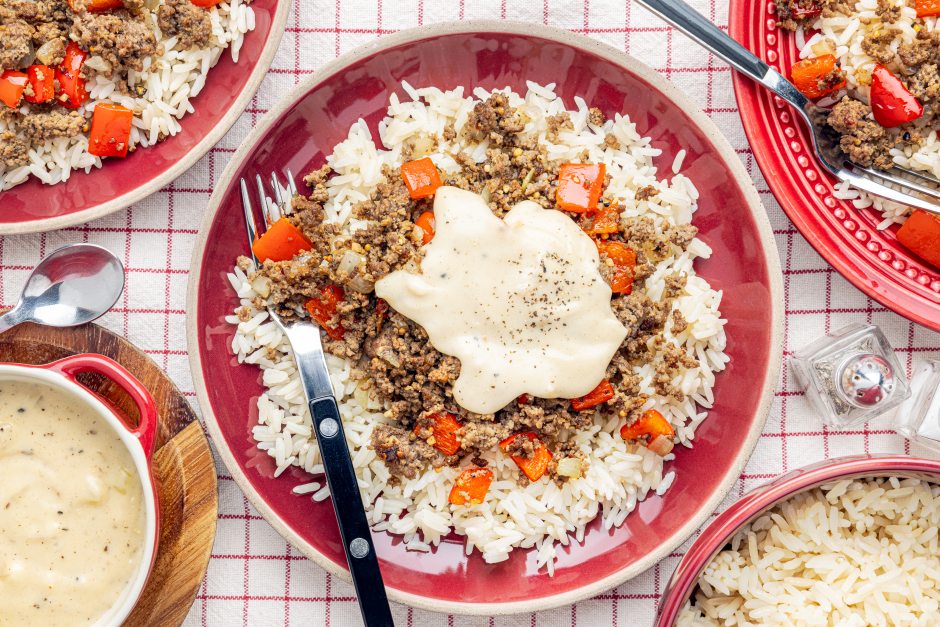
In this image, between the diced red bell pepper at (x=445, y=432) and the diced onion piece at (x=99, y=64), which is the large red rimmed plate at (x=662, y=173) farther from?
the diced onion piece at (x=99, y=64)

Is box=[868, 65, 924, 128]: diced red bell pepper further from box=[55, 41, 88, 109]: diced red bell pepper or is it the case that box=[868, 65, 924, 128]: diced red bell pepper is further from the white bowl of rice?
box=[55, 41, 88, 109]: diced red bell pepper

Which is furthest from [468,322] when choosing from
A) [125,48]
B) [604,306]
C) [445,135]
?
[125,48]

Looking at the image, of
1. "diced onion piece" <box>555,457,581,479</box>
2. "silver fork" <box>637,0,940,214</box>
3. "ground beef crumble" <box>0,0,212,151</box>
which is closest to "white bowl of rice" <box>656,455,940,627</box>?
"diced onion piece" <box>555,457,581,479</box>

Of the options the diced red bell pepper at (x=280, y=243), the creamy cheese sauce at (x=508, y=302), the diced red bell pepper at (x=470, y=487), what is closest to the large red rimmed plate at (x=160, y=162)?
the diced red bell pepper at (x=280, y=243)

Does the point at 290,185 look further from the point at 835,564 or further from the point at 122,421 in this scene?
the point at 835,564

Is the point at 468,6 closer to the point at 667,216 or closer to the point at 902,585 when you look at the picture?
the point at 667,216
